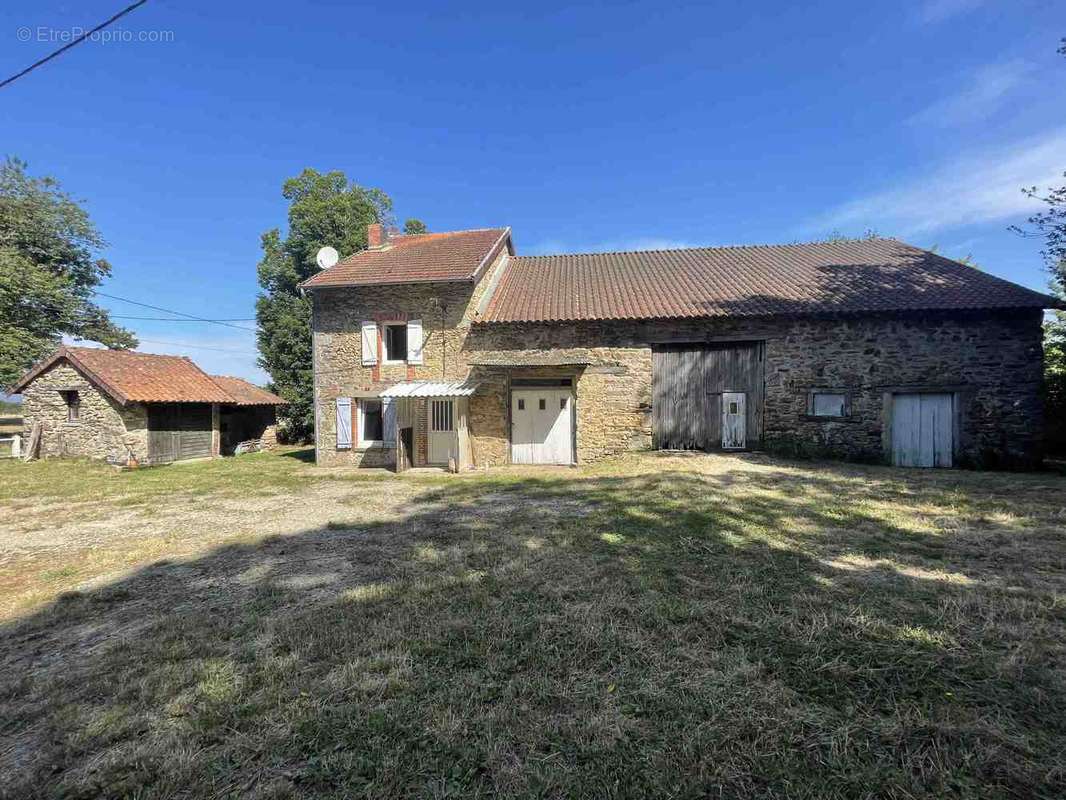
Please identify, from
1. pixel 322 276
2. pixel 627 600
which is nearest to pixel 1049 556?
pixel 627 600

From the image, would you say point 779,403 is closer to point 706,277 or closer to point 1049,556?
point 706,277

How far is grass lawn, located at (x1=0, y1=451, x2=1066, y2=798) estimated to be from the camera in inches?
86.4

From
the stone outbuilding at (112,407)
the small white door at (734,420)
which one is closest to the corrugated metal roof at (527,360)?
the small white door at (734,420)

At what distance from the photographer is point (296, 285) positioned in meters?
22.6

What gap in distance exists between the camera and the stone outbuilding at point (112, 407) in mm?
15430

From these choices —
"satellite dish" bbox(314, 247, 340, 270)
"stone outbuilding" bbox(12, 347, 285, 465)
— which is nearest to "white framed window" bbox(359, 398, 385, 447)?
"satellite dish" bbox(314, 247, 340, 270)

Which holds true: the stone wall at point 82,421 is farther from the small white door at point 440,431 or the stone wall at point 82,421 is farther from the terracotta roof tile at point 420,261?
the small white door at point 440,431

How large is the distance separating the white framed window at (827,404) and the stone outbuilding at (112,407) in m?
20.8

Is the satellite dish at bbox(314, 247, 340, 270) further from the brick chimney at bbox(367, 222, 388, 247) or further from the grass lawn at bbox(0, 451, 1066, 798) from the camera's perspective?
the grass lawn at bbox(0, 451, 1066, 798)

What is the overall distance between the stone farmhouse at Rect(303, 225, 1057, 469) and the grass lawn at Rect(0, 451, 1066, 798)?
5727 mm

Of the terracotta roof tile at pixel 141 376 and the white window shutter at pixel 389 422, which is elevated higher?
the terracotta roof tile at pixel 141 376

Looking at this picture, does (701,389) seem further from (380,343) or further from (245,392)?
(245,392)

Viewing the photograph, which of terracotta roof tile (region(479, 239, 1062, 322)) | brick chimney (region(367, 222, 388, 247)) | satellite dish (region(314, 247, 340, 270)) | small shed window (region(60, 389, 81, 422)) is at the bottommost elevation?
small shed window (region(60, 389, 81, 422))

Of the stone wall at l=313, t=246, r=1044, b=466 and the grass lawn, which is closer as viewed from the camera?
the grass lawn
